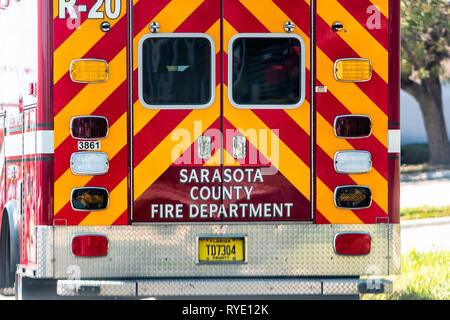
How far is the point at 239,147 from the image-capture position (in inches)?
271

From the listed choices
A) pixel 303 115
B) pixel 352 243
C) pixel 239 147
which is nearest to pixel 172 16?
pixel 239 147

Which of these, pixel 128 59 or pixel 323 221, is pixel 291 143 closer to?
pixel 323 221

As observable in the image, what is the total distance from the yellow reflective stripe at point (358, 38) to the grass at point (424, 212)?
10900mm

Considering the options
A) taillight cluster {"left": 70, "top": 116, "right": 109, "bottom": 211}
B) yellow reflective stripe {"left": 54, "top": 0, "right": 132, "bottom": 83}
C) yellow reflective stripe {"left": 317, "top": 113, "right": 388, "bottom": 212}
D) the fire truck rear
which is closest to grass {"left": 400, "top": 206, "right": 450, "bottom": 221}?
yellow reflective stripe {"left": 317, "top": 113, "right": 388, "bottom": 212}

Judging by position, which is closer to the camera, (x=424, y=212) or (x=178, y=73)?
(x=178, y=73)

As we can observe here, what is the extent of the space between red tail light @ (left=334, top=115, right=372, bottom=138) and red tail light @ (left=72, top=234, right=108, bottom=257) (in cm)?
190

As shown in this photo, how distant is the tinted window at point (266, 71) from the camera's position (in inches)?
271

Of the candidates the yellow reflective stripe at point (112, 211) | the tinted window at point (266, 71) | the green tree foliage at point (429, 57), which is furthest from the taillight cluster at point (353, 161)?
the green tree foliage at point (429, 57)

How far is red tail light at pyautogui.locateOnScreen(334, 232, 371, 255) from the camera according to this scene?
6.90m

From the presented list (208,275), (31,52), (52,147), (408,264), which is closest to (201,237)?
(208,275)

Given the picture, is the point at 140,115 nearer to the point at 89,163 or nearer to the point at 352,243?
the point at 89,163

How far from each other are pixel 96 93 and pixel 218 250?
1448 millimetres

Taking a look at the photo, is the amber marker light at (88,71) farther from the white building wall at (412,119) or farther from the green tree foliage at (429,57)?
the white building wall at (412,119)

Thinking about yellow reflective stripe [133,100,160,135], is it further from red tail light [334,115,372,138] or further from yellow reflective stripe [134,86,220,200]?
red tail light [334,115,372,138]
